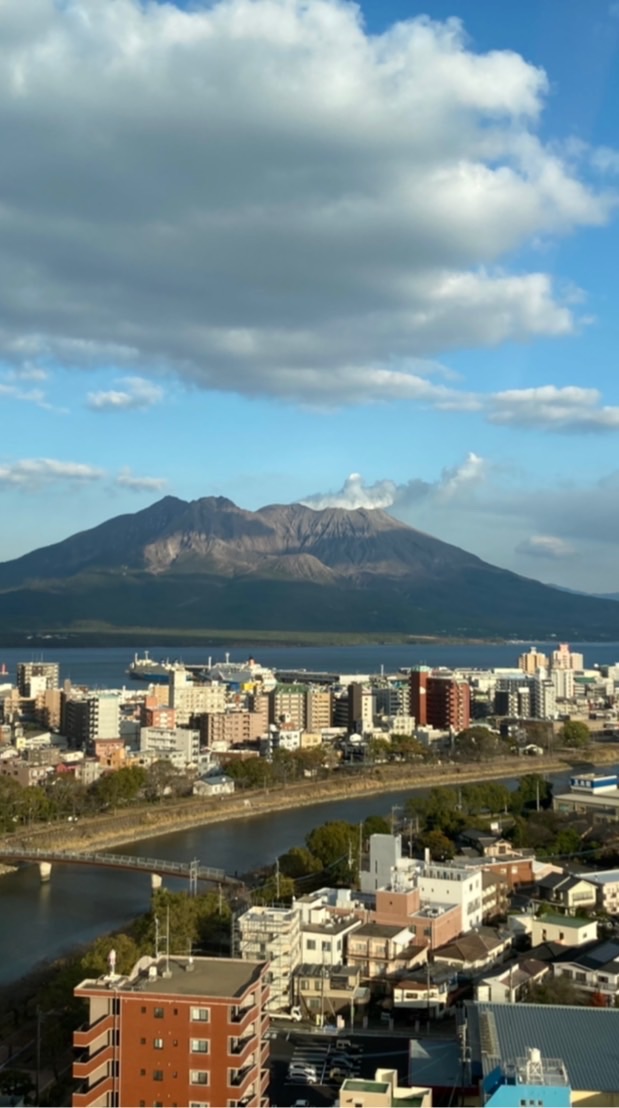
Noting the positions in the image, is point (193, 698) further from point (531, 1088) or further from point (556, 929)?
point (531, 1088)

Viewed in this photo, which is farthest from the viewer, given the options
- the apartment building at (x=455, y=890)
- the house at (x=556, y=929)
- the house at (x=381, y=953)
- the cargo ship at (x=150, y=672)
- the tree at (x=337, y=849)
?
the cargo ship at (x=150, y=672)

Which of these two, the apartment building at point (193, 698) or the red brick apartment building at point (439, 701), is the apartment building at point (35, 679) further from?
the red brick apartment building at point (439, 701)

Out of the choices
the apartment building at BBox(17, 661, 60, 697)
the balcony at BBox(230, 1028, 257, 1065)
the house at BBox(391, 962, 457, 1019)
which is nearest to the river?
the house at BBox(391, 962, 457, 1019)

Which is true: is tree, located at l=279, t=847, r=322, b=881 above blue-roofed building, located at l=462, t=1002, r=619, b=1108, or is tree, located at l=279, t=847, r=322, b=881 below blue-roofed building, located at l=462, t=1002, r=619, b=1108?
below

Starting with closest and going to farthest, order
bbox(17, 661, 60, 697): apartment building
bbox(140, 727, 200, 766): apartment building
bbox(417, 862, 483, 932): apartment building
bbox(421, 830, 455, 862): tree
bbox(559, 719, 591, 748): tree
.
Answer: bbox(417, 862, 483, 932): apartment building < bbox(421, 830, 455, 862): tree < bbox(140, 727, 200, 766): apartment building < bbox(559, 719, 591, 748): tree < bbox(17, 661, 60, 697): apartment building

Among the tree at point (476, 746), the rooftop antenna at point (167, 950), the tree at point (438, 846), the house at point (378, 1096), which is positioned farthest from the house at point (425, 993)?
the tree at point (476, 746)

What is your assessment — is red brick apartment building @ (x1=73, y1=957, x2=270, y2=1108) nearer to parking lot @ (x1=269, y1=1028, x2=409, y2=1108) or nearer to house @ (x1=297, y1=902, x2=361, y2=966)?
parking lot @ (x1=269, y1=1028, x2=409, y2=1108)

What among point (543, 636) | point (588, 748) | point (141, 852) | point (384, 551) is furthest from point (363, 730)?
point (384, 551)
